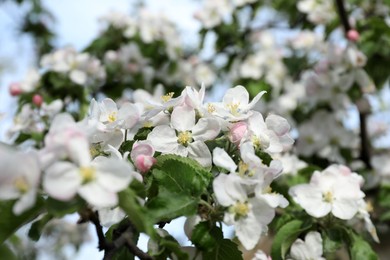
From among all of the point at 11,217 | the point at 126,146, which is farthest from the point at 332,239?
the point at 11,217

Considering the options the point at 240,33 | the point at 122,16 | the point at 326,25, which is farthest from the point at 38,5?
the point at 326,25

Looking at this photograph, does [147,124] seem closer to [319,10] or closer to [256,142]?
[256,142]

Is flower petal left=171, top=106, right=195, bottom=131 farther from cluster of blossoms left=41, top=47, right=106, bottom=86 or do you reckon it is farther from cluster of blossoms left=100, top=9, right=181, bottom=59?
cluster of blossoms left=100, top=9, right=181, bottom=59

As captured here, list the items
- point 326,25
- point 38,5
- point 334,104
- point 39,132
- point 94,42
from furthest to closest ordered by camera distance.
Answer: point 38,5, point 94,42, point 326,25, point 334,104, point 39,132

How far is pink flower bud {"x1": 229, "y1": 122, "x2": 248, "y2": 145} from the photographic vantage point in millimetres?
1139

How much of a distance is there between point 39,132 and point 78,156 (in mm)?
1304

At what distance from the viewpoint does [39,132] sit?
6.88 feet

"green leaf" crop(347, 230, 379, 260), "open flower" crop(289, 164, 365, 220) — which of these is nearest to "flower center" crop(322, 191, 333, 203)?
"open flower" crop(289, 164, 365, 220)

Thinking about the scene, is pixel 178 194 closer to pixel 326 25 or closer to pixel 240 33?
pixel 326 25

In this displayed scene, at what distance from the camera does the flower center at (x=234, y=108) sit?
1.21 m

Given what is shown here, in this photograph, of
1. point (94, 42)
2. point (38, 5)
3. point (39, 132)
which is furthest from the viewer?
point (38, 5)

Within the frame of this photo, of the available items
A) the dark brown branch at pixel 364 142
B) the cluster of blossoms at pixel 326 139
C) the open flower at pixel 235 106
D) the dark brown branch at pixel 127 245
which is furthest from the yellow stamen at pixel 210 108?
the dark brown branch at pixel 364 142

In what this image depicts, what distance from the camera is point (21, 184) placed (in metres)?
0.81

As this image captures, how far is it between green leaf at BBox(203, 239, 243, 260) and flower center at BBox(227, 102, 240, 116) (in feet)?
0.86
